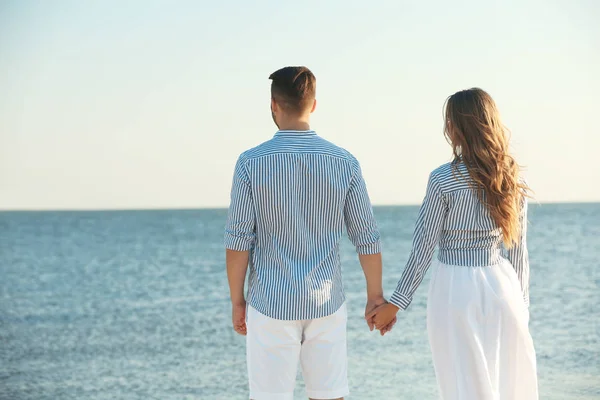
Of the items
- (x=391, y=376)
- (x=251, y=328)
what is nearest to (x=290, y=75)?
(x=251, y=328)

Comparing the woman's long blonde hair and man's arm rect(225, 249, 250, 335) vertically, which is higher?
the woman's long blonde hair

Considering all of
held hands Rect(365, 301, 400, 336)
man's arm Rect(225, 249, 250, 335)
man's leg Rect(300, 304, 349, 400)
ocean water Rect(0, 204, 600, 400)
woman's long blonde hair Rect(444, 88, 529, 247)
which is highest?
woman's long blonde hair Rect(444, 88, 529, 247)

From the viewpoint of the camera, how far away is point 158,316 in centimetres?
1731

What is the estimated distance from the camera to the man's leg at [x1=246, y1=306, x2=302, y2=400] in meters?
3.43

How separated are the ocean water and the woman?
571cm

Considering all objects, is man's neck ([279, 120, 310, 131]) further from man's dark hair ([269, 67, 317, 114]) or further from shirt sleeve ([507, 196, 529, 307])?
shirt sleeve ([507, 196, 529, 307])

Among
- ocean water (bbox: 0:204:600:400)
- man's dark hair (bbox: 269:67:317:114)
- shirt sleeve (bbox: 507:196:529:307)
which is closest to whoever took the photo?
man's dark hair (bbox: 269:67:317:114)

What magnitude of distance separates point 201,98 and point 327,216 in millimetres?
31605

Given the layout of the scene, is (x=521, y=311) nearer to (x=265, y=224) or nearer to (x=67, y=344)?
(x=265, y=224)

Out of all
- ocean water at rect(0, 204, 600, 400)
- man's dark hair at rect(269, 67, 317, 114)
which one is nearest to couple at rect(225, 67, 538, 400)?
man's dark hair at rect(269, 67, 317, 114)

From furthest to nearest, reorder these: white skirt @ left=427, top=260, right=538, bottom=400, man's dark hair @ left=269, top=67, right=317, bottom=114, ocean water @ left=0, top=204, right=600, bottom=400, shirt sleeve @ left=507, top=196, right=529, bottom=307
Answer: ocean water @ left=0, top=204, right=600, bottom=400
shirt sleeve @ left=507, top=196, right=529, bottom=307
white skirt @ left=427, top=260, right=538, bottom=400
man's dark hair @ left=269, top=67, right=317, bottom=114

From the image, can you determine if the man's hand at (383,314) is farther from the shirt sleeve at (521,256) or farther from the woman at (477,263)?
the shirt sleeve at (521,256)

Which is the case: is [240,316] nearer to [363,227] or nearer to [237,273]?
[237,273]

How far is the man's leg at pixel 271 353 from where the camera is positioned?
135 inches
